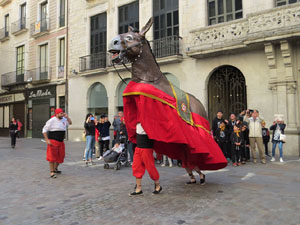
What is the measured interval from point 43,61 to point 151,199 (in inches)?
841

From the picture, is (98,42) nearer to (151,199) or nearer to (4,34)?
(4,34)

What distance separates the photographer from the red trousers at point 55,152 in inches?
277

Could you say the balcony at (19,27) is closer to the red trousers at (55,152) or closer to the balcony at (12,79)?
the balcony at (12,79)

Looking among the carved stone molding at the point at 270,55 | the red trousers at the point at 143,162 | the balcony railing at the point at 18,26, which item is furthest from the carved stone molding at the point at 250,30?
the balcony railing at the point at 18,26

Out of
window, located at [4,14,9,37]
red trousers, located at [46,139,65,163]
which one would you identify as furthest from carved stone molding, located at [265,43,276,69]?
window, located at [4,14,9,37]

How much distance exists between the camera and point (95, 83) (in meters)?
18.9

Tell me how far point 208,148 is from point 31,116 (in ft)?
73.2

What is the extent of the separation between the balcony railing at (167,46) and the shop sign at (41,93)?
10.7 m

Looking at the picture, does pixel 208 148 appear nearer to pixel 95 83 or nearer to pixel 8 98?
pixel 95 83

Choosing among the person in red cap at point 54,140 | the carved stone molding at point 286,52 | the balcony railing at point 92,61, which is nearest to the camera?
the person in red cap at point 54,140

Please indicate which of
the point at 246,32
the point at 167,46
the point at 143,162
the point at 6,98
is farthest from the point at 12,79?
the point at 143,162

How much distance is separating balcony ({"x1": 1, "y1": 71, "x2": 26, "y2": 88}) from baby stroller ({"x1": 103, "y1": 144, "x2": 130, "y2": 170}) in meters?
19.3

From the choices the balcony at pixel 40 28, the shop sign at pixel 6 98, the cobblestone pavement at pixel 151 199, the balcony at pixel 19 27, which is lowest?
the cobblestone pavement at pixel 151 199

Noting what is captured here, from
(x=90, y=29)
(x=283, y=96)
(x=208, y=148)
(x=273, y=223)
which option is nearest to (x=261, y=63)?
(x=283, y=96)
